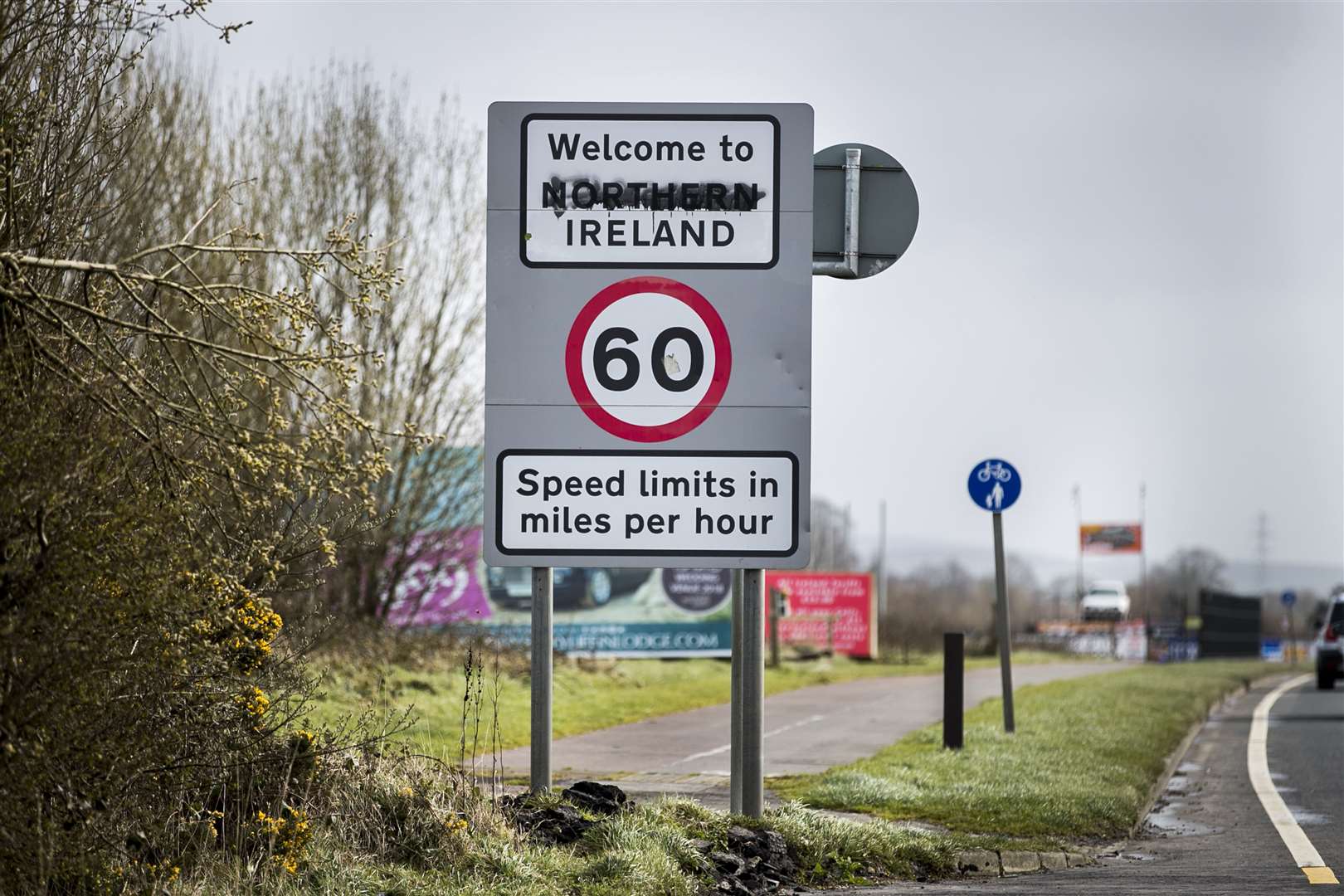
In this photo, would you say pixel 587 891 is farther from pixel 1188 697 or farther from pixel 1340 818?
pixel 1188 697

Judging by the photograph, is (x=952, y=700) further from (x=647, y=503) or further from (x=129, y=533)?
(x=129, y=533)

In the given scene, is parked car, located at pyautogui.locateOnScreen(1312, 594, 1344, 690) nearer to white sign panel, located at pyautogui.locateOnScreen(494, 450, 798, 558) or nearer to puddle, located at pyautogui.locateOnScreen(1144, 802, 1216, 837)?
puddle, located at pyautogui.locateOnScreen(1144, 802, 1216, 837)

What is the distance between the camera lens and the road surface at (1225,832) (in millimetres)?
8344

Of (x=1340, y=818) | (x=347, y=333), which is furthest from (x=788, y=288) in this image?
(x=347, y=333)

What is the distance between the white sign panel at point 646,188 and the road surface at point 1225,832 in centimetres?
339

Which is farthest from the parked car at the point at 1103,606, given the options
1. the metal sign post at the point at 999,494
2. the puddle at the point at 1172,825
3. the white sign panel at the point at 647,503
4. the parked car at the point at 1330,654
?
the white sign panel at the point at 647,503

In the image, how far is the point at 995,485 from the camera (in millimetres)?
16828

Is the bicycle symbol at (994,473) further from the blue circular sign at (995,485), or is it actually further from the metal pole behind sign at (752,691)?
the metal pole behind sign at (752,691)

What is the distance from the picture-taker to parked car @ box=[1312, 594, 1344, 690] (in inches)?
1105

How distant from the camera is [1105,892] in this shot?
7.95 meters

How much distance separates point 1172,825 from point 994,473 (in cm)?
574

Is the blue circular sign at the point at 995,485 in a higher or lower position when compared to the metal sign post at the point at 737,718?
higher

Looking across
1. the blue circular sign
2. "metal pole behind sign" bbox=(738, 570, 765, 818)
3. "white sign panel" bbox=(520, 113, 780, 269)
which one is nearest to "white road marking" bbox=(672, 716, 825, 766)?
"metal pole behind sign" bbox=(738, 570, 765, 818)

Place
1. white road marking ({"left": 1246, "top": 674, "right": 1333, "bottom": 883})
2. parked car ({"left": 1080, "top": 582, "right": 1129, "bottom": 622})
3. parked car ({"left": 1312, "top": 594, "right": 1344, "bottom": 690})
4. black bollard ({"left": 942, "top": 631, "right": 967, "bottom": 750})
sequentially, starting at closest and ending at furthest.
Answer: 1. white road marking ({"left": 1246, "top": 674, "right": 1333, "bottom": 883})
2. black bollard ({"left": 942, "top": 631, "right": 967, "bottom": 750})
3. parked car ({"left": 1312, "top": 594, "right": 1344, "bottom": 690})
4. parked car ({"left": 1080, "top": 582, "right": 1129, "bottom": 622})
